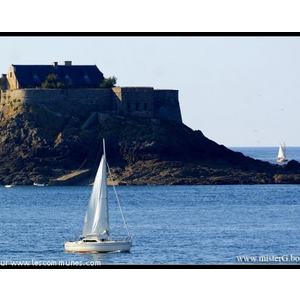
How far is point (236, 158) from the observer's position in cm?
9725

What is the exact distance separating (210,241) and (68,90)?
51.3 meters

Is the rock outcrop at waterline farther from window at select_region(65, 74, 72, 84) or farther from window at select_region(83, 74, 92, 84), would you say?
window at select_region(83, 74, 92, 84)

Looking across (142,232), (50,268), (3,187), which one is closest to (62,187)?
(3,187)

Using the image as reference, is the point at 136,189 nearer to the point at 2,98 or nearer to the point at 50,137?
the point at 50,137

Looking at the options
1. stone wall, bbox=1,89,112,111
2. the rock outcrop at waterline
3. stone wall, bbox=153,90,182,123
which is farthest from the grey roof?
stone wall, bbox=153,90,182,123

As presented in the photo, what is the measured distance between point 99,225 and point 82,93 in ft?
183

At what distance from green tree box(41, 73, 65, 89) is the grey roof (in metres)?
0.51

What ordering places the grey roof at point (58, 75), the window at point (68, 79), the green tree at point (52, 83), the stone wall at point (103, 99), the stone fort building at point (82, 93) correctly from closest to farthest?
the stone wall at point (103, 99) < the stone fort building at point (82, 93) < the green tree at point (52, 83) < the grey roof at point (58, 75) < the window at point (68, 79)

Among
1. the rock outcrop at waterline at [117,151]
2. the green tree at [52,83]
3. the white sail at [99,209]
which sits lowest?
the white sail at [99,209]

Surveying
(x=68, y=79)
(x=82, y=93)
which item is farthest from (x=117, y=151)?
(x=68, y=79)

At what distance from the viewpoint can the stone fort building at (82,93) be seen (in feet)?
325

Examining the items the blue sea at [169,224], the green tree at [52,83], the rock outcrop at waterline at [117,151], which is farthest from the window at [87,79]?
the blue sea at [169,224]

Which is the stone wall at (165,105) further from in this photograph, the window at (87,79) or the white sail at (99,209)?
the white sail at (99,209)

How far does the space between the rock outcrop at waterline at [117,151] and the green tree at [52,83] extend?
1.72 meters
